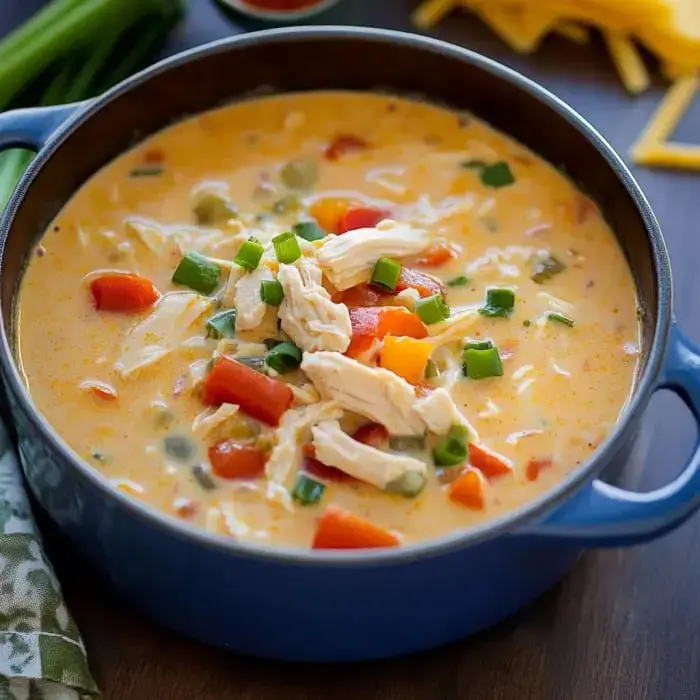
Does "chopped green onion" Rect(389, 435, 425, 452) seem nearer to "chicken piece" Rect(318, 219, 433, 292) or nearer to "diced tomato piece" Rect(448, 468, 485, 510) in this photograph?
"diced tomato piece" Rect(448, 468, 485, 510)

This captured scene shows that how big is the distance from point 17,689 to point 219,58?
125cm

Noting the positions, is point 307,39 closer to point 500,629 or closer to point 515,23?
point 515,23

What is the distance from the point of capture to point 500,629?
2.05 m

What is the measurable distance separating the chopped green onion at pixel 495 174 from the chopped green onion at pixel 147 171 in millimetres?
620

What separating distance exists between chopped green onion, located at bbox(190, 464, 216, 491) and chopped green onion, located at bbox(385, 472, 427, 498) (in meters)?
→ 0.28

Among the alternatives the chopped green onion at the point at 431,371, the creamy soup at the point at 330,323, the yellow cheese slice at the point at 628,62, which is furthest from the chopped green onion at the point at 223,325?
the yellow cheese slice at the point at 628,62

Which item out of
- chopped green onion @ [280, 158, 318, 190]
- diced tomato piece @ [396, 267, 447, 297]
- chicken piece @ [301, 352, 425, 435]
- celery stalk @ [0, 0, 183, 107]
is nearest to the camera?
chicken piece @ [301, 352, 425, 435]

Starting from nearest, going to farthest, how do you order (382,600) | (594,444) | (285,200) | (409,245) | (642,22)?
(382,600) → (594,444) → (409,245) → (285,200) → (642,22)

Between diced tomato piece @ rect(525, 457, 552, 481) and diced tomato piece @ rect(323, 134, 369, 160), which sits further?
diced tomato piece @ rect(323, 134, 369, 160)

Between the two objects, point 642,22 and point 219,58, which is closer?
point 219,58

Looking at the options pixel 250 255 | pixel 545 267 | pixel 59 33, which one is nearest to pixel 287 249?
pixel 250 255

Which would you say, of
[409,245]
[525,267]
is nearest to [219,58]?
[409,245]

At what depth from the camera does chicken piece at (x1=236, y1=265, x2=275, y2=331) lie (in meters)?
2.05

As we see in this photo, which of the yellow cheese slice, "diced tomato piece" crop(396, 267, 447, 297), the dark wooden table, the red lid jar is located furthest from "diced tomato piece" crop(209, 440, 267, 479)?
the yellow cheese slice
